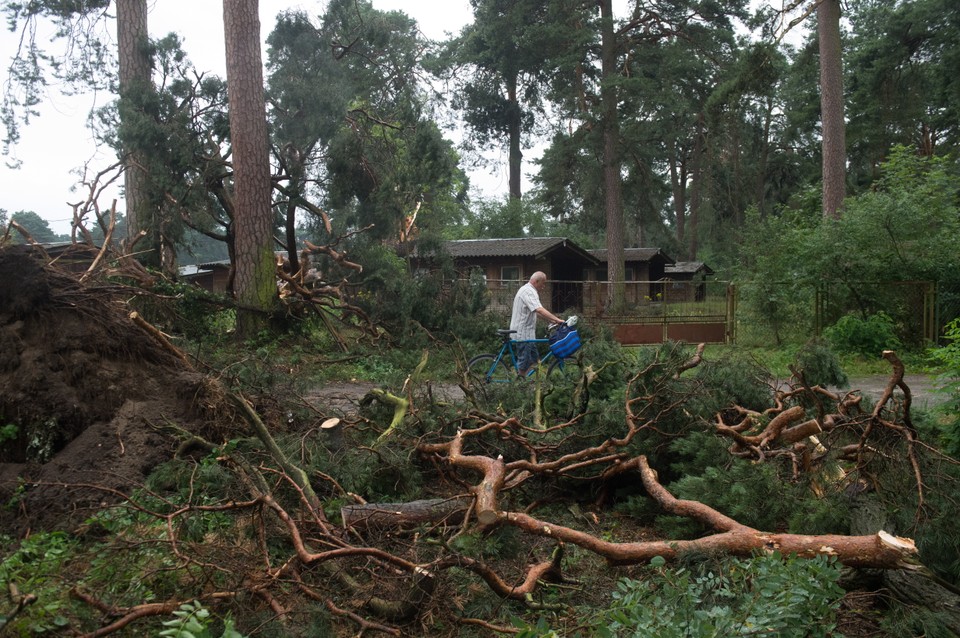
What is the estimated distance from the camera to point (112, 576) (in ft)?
10.5

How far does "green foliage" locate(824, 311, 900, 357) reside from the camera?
1290cm

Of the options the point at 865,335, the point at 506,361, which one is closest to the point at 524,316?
the point at 506,361

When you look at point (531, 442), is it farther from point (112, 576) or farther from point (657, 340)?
point (657, 340)

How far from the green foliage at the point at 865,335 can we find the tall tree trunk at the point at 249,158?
9.91 m

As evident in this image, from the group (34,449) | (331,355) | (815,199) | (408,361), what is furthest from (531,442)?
(815,199)

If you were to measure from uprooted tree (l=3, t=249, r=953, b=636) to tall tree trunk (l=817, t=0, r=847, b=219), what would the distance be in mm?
12549

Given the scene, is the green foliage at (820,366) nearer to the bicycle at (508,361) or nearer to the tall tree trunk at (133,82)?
the bicycle at (508,361)

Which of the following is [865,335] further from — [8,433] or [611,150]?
[8,433]

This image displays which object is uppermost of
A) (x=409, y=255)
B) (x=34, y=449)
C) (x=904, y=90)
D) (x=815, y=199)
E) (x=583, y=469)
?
(x=904, y=90)

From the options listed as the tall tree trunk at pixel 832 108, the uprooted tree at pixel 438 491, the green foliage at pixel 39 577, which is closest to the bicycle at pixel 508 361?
the uprooted tree at pixel 438 491

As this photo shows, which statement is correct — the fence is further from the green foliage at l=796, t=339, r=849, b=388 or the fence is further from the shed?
the shed

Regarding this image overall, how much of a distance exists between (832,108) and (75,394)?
17067 millimetres

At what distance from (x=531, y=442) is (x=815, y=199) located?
2034 centimetres

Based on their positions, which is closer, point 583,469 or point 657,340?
point 583,469
